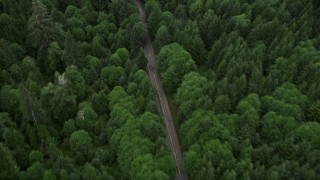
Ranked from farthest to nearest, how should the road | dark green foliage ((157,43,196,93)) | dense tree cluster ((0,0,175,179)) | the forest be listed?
dark green foliage ((157,43,196,93)) → the road → dense tree cluster ((0,0,175,179)) → the forest

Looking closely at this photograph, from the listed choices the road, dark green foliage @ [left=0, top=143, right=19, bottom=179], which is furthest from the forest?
the road

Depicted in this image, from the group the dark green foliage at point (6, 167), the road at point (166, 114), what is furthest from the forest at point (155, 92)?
the road at point (166, 114)

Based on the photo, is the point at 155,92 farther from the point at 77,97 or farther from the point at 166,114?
the point at 77,97

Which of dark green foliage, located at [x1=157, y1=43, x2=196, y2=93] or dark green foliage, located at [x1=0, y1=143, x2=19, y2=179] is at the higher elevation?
dark green foliage, located at [x1=157, y1=43, x2=196, y2=93]

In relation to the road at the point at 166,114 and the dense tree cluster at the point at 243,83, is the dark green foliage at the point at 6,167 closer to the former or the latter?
the road at the point at 166,114

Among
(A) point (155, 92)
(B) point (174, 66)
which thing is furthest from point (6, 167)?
(B) point (174, 66)

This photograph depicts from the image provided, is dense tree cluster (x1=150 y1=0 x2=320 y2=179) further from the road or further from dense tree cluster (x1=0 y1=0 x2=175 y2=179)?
dense tree cluster (x1=0 y1=0 x2=175 y2=179)

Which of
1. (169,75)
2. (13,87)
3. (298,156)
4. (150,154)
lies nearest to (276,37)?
(169,75)
